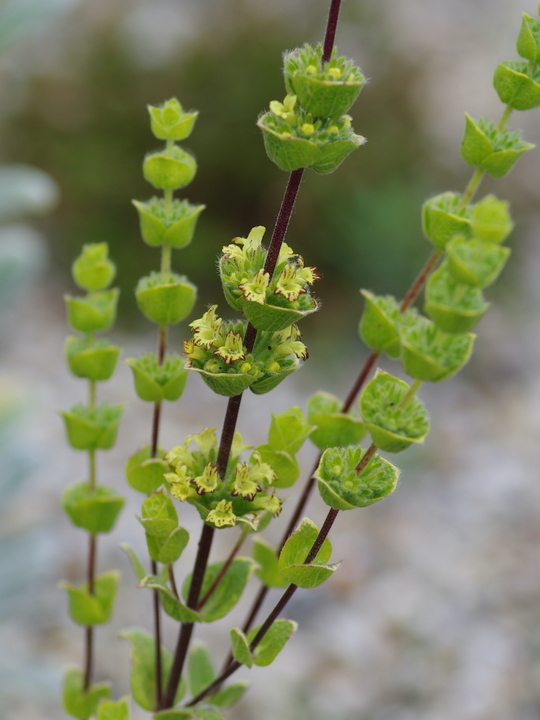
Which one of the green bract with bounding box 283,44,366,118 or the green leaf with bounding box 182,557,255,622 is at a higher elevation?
the green bract with bounding box 283,44,366,118

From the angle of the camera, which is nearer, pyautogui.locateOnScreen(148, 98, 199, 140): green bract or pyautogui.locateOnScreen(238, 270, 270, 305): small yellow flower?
pyautogui.locateOnScreen(238, 270, 270, 305): small yellow flower

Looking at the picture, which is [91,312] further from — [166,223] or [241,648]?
[241,648]

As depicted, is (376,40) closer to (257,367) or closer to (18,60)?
(18,60)

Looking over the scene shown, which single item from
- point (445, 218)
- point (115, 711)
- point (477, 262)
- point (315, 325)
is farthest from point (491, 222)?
point (315, 325)

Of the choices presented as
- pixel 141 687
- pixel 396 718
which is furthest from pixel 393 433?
pixel 396 718

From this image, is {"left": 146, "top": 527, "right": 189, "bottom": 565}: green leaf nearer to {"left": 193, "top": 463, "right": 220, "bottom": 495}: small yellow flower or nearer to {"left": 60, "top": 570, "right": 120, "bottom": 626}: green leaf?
{"left": 193, "top": 463, "right": 220, "bottom": 495}: small yellow flower

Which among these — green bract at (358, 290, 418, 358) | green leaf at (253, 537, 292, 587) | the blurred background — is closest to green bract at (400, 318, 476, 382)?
green bract at (358, 290, 418, 358)
